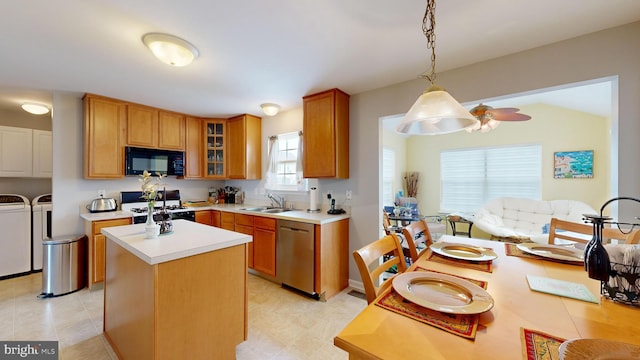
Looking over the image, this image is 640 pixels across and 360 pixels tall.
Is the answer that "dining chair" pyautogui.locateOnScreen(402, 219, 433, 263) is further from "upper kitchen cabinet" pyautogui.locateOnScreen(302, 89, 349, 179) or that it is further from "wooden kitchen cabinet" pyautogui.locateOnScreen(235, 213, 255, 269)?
"wooden kitchen cabinet" pyautogui.locateOnScreen(235, 213, 255, 269)

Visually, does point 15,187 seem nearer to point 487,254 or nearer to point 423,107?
point 423,107

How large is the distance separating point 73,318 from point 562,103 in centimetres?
703

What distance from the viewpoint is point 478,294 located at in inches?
36.0

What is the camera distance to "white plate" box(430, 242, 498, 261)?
1.39 m

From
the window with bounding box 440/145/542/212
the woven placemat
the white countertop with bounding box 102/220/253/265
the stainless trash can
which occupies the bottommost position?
the stainless trash can

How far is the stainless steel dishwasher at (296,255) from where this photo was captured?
8.59 feet

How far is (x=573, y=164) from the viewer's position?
409 centimetres

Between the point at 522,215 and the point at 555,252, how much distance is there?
3548mm

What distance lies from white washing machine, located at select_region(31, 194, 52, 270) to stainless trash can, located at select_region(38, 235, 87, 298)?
96 cm

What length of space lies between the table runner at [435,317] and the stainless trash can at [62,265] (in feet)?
11.9

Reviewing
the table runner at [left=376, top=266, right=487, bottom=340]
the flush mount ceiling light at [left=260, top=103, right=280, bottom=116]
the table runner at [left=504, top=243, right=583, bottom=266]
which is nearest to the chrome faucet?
the flush mount ceiling light at [left=260, top=103, right=280, bottom=116]

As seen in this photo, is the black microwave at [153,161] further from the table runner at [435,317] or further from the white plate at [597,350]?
the white plate at [597,350]

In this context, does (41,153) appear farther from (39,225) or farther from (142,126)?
(142,126)

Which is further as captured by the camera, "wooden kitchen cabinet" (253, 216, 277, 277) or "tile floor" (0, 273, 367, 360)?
"wooden kitchen cabinet" (253, 216, 277, 277)
